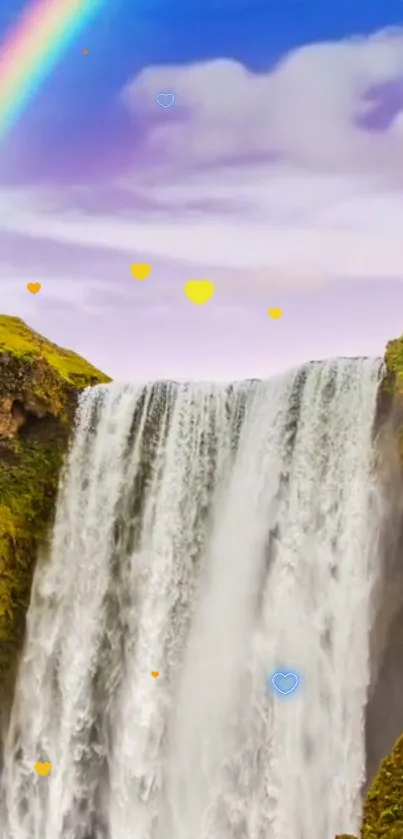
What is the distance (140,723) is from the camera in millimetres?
17062

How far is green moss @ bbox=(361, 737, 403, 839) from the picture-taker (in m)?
7.37

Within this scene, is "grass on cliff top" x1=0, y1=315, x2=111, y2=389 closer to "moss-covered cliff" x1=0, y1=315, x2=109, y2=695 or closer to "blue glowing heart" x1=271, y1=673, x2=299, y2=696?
"moss-covered cliff" x1=0, y1=315, x2=109, y2=695

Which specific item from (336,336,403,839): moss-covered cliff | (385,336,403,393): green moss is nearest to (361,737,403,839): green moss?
(336,336,403,839): moss-covered cliff

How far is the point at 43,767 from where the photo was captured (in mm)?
17719

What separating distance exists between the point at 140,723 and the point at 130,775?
3.58 feet

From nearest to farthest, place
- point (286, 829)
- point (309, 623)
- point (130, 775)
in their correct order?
point (286, 829) < point (309, 623) < point (130, 775)

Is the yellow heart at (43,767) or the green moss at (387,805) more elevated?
the green moss at (387,805)

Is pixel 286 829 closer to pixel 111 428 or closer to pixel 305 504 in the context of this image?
pixel 305 504

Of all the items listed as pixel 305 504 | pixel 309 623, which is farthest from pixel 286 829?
pixel 305 504

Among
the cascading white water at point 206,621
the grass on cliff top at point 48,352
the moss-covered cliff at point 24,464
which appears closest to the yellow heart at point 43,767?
the cascading white water at point 206,621

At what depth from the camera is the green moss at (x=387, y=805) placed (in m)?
7.37

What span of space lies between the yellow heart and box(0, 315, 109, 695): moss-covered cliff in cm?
218

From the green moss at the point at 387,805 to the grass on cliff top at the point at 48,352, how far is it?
52.7ft

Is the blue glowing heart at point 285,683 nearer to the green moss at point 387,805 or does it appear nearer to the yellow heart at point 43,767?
the yellow heart at point 43,767
